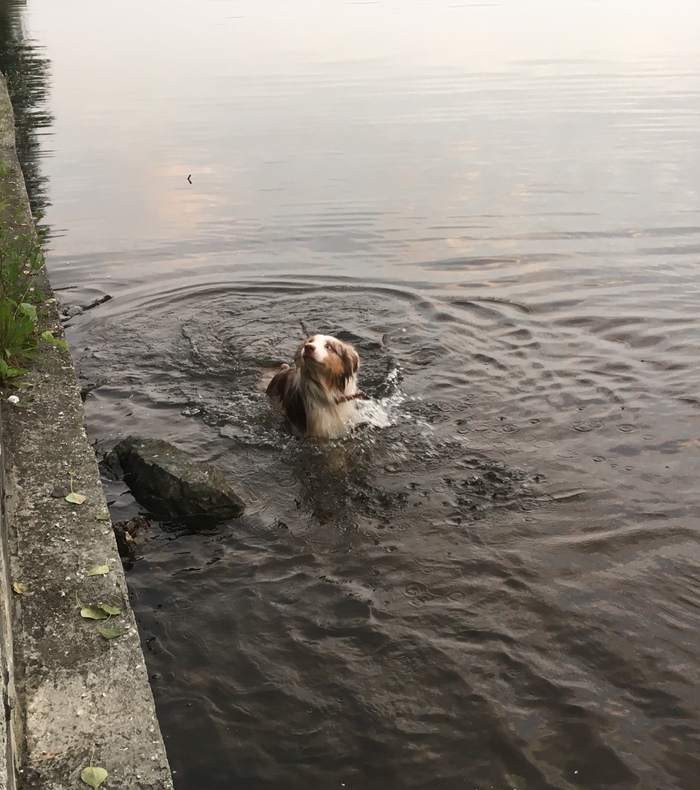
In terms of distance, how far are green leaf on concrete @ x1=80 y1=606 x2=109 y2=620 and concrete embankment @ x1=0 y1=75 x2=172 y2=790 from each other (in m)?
0.02

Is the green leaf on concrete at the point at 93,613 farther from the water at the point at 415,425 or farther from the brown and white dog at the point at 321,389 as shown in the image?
the brown and white dog at the point at 321,389

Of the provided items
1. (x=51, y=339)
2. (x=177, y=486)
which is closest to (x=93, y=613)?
(x=177, y=486)

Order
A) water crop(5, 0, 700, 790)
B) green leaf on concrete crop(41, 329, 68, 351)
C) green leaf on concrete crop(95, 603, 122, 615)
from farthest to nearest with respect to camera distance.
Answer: green leaf on concrete crop(41, 329, 68, 351) → water crop(5, 0, 700, 790) → green leaf on concrete crop(95, 603, 122, 615)

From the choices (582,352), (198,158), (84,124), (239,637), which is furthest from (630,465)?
(84,124)

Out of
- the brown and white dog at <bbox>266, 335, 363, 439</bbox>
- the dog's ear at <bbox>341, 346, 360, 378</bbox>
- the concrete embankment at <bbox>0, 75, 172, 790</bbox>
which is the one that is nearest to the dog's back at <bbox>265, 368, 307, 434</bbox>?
the brown and white dog at <bbox>266, 335, 363, 439</bbox>

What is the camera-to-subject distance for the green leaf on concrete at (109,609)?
3.96 meters

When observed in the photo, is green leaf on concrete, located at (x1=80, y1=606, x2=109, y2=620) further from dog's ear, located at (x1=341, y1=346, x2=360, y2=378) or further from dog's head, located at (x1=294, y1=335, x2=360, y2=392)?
dog's ear, located at (x1=341, y1=346, x2=360, y2=378)

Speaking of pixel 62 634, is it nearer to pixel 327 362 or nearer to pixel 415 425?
pixel 327 362

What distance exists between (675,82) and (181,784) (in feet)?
77.7

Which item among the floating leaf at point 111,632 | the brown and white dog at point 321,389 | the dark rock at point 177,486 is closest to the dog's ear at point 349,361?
the brown and white dog at point 321,389

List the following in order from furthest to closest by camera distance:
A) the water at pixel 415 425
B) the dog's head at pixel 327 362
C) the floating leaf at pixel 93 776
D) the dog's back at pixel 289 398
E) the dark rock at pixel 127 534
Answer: the dog's back at pixel 289 398 < the dog's head at pixel 327 362 < the dark rock at pixel 127 534 < the water at pixel 415 425 < the floating leaf at pixel 93 776

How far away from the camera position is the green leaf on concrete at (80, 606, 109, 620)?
392 centimetres

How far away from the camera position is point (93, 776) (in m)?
3.21

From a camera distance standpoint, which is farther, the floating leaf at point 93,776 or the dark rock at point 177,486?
the dark rock at point 177,486
